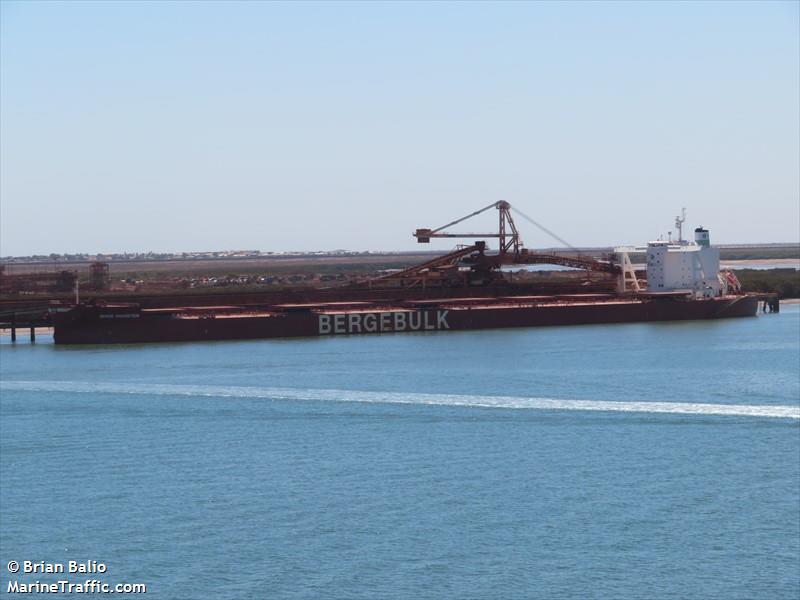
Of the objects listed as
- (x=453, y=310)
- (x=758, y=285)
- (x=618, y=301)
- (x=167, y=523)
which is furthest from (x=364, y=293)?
(x=167, y=523)

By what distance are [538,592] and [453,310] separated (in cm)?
2855

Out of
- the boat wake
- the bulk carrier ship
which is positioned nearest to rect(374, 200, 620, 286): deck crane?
the bulk carrier ship

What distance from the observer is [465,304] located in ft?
141

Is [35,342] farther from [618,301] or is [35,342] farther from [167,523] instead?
[167,523]

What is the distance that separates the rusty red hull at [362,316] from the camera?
3841cm

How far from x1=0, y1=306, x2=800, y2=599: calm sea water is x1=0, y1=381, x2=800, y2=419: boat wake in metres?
0.09

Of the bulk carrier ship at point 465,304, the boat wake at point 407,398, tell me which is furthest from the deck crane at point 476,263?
the boat wake at point 407,398

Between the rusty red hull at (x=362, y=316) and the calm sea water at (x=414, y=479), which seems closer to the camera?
the calm sea water at (x=414, y=479)

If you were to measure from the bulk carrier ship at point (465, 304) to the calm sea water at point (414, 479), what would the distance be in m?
8.96

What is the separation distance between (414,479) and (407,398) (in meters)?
6.72

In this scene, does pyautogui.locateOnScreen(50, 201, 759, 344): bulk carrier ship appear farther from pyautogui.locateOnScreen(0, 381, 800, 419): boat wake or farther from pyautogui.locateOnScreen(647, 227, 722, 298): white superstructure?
pyautogui.locateOnScreen(0, 381, 800, 419): boat wake

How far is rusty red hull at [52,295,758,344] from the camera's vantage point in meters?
38.4

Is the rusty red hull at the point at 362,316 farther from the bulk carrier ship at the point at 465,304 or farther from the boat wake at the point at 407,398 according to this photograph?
the boat wake at the point at 407,398

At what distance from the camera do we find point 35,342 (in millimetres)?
41219
